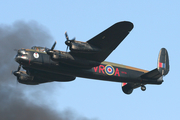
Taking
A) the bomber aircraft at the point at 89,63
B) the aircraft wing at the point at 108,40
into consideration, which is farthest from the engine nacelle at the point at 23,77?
the aircraft wing at the point at 108,40

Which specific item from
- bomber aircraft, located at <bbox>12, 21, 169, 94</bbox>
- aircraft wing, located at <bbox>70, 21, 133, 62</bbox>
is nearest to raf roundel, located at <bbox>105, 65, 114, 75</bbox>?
bomber aircraft, located at <bbox>12, 21, 169, 94</bbox>

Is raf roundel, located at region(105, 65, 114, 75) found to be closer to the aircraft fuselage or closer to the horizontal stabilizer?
the aircraft fuselage

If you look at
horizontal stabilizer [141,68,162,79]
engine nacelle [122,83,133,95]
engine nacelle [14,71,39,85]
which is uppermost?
engine nacelle [14,71,39,85]

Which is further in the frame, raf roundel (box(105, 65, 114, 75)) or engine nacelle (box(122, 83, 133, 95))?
engine nacelle (box(122, 83, 133, 95))

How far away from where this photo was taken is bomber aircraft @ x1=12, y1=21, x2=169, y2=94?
28.8 metres

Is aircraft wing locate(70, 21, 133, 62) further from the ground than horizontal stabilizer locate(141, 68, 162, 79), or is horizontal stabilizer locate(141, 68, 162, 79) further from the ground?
aircraft wing locate(70, 21, 133, 62)

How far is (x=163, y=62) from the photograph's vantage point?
110ft

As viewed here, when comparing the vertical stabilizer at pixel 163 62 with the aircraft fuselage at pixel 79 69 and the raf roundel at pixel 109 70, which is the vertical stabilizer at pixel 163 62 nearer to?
the aircraft fuselage at pixel 79 69

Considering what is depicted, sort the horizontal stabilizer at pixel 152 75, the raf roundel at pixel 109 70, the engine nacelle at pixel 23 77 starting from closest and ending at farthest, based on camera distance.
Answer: the raf roundel at pixel 109 70 < the horizontal stabilizer at pixel 152 75 < the engine nacelle at pixel 23 77

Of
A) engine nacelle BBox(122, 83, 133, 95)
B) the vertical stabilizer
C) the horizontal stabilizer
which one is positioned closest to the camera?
the horizontal stabilizer

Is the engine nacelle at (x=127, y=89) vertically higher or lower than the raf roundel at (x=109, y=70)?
lower

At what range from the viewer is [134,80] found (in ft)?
108

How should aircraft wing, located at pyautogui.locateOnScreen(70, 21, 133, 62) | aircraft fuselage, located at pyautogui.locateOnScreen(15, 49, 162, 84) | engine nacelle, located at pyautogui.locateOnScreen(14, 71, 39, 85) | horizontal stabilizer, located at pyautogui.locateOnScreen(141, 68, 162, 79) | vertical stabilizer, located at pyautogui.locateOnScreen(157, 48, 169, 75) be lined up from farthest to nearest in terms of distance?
1. engine nacelle, located at pyautogui.locateOnScreen(14, 71, 39, 85)
2. vertical stabilizer, located at pyautogui.locateOnScreen(157, 48, 169, 75)
3. horizontal stabilizer, located at pyautogui.locateOnScreen(141, 68, 162, 79)
4. aircraft fuselage, located at pyautogui.locateOnScreen(15, 49, 162, 84)
5. aircraft wing, located at pyautogui.locateOnScreen(70, 21, 133, 62)

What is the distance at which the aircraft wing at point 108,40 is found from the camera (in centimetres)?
2870
